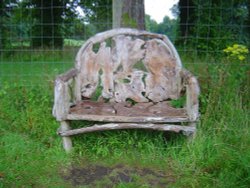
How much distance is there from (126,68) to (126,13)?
89 centimetres

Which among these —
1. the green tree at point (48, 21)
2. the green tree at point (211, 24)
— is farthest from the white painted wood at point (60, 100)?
the green tree at point (48, 21)

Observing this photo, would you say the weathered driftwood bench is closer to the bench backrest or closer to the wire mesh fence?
the bench backrest

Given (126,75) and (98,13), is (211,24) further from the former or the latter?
(126,75)

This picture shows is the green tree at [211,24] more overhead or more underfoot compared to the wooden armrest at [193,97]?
more overhead

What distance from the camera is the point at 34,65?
488cm

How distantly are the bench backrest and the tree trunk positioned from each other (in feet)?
1.99

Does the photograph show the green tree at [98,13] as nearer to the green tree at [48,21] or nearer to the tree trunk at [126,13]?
the tree trunk at [126,13]

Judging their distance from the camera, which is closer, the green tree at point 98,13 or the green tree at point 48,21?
the green tree at point 98,13

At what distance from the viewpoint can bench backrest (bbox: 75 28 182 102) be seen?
12.0 feet

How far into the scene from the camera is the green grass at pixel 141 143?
9.48 feet

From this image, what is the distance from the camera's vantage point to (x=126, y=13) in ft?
14.0

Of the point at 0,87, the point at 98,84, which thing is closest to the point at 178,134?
the point at 98,84

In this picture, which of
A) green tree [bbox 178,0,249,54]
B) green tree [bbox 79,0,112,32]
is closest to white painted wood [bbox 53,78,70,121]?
green tree [bbox 79,0,112,32]

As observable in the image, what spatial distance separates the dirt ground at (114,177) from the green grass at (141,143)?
0.14 ft
